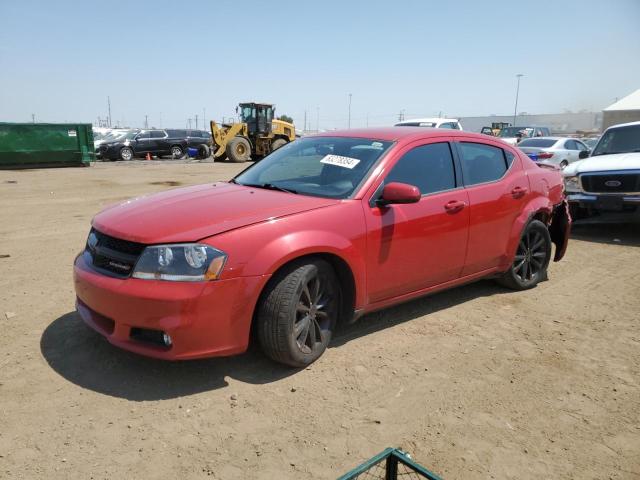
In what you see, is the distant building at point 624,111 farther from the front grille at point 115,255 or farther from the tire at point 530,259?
the front grille at point 115,255

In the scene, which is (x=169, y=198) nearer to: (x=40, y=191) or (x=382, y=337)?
(x=382, y=337)

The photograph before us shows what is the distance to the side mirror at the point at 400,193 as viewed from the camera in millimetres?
3473

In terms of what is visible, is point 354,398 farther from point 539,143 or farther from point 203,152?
point 203,152

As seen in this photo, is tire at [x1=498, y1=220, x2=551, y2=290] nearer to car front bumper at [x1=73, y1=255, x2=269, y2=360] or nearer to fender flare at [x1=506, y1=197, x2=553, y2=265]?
fender flare at [x1=506, y1=197, x2=553, y2=265]

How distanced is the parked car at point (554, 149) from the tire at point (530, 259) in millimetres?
12200

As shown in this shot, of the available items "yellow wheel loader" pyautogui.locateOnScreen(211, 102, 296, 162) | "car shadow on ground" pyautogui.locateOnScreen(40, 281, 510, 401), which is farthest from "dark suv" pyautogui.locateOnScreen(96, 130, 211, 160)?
"car shadow on ground" pyautogui.locateOnScreen(40, 281, 510, 401)

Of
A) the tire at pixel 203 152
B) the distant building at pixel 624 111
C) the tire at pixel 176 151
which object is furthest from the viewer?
the distant building at pixel 624 111

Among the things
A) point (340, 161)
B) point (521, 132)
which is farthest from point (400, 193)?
point (521, 132)

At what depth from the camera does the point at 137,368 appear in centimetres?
332

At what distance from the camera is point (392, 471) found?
2.01m

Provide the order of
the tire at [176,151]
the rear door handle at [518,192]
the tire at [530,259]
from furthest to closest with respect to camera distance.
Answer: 1. the tire at [176,151]
2. the tire at [530,259]
3. the rear door handle at [518,192]

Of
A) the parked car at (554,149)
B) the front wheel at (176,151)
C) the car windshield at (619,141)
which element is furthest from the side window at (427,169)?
the front wheel at (176,151)

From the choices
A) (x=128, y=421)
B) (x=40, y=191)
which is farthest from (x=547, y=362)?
(x=40, y=191)

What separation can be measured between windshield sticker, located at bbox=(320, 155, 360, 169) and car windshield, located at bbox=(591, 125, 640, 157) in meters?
6.69
